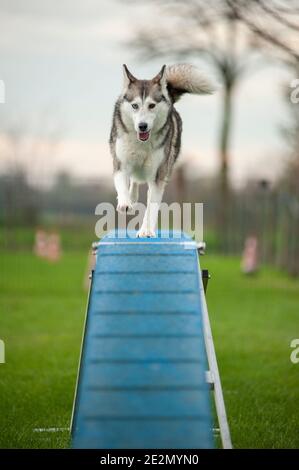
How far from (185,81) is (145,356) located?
2894 millimetres

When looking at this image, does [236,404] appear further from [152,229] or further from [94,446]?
[94,446]

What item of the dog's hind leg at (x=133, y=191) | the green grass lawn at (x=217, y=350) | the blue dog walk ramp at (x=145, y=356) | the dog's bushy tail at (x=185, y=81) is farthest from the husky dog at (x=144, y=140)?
the green grass lawn at (x=217, y=350)

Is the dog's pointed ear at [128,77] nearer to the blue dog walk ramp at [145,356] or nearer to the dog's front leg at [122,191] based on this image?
the dog's front leg at [122,191]

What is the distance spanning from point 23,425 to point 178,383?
91.1 inches

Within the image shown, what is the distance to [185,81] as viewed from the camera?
6.90 m

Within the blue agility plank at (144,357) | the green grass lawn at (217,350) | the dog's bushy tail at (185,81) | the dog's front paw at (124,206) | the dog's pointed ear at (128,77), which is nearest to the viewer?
the blue agility plank at (144,357)

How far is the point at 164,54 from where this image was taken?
20953mm

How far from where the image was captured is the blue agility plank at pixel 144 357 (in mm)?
4543

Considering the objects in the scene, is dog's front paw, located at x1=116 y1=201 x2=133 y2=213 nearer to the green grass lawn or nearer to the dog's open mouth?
the dog's open mouth

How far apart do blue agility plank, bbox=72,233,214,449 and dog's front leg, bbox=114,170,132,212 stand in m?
0.57

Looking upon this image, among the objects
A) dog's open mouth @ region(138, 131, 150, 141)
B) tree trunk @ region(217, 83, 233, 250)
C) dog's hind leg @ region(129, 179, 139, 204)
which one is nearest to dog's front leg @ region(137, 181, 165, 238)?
dog's open mouth @ region(138, 131, 150, 141)

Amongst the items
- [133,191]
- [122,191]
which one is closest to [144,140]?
[122,191]

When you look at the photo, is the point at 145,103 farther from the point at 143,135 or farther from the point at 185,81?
the point at 185,81

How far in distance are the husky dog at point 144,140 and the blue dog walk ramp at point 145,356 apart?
2.54 ft
